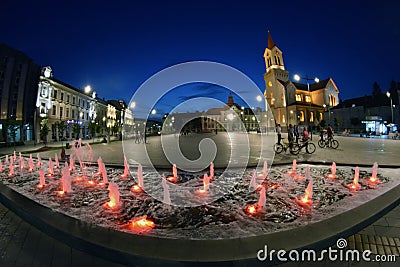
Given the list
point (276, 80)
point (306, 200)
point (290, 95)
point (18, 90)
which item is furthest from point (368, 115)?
point (18, 90)

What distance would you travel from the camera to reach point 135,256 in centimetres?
274

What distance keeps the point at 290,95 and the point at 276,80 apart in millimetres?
8742

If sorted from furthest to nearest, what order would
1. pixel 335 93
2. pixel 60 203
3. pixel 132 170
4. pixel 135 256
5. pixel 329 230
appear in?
1. pixel 335 93
2. pixel 132 170
3. pixel 60 203
4. pixel 329 230
5. pixel 135 256

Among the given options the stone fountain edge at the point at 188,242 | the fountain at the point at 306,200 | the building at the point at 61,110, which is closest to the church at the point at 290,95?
the building at the point at 61,110

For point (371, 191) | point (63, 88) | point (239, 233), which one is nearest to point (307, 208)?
point (239, 233)

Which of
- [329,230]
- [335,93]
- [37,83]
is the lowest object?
[329,230]

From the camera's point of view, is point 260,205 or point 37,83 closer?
point 260,205

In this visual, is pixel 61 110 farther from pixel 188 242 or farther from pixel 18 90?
pixel 188 242

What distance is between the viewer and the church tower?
7702 cm

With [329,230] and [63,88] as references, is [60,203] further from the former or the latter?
[63,88]

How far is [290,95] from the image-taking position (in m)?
76.2

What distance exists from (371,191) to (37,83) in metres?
47.1

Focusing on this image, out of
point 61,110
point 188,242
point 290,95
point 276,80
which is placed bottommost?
point 188,242

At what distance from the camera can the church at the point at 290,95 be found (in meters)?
70.8
